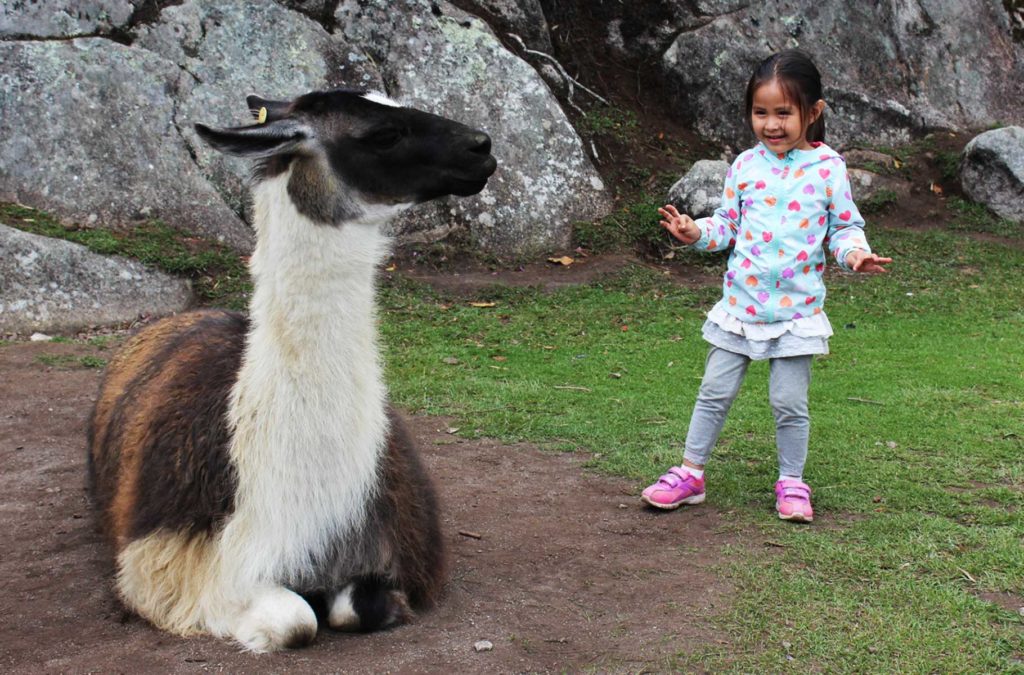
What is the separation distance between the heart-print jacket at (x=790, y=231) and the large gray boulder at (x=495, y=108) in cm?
544

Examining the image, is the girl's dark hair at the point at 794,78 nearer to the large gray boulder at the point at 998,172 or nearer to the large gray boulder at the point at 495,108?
the large gray boulder at the point at 495,108

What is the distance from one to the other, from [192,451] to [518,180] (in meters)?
7.04

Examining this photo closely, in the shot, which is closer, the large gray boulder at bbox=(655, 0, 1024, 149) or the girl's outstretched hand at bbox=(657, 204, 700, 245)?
the girl's outstretched hand at bbox=(657, 204, 700, 245)

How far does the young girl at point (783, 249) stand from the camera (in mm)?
4176

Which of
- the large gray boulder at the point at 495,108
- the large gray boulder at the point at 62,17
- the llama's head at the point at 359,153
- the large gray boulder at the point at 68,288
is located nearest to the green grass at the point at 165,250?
the large gray boulder at the point at 68,288

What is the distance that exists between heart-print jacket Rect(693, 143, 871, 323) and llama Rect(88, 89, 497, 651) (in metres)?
1.41

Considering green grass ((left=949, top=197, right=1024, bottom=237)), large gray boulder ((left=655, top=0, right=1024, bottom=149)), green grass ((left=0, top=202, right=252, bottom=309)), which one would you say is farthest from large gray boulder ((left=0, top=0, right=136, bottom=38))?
green grass ((left=949, top=197, right=1024, bottom=237))

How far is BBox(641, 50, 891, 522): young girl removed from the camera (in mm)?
4176

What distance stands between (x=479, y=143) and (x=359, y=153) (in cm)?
39

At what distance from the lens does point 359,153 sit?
10.6ft

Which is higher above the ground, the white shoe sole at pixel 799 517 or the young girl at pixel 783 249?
the young girl at pixel 783 249

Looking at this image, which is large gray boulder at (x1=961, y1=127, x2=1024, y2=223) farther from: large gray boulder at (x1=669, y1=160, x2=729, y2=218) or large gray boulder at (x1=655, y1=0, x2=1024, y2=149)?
large gray boulder at (x1=669, y1=160, x2=729, y2=218)

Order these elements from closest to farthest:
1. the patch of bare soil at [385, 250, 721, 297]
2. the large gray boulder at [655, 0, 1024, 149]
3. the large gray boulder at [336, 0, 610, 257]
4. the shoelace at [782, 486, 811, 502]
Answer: the shoelace at [782, 486, 811, 502], the patch of bare soil at [385, 250, 721, 297], the large gray boulder at [336, 0, 610, 257], the large gray boulder at [655, 0, 1024, 149]

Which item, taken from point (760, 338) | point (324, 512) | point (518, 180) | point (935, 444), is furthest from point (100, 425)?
point (518, 180)
